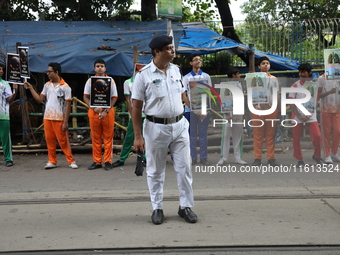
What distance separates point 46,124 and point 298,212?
196 inches

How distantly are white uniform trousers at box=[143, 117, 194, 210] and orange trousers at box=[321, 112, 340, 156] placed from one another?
170 inches

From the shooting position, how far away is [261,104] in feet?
28.4

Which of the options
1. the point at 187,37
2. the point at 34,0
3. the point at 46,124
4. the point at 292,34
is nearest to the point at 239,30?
the point at 292,34

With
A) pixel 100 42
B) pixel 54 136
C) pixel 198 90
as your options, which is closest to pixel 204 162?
pixel 198 90

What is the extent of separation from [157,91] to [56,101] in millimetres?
4171

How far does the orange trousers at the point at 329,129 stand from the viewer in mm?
8828

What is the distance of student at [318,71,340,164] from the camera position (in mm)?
8688

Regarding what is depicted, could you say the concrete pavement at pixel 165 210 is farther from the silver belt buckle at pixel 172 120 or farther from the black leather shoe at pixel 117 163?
the silver belt buckle at pixel 172 120

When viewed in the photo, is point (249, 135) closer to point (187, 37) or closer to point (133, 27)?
point (187, 37)

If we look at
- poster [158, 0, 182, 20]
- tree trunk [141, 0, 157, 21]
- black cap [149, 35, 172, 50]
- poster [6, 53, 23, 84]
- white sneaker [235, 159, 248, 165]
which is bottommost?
white sneaker [235, 159, 248, 165]

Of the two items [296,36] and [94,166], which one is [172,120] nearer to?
[94,166]

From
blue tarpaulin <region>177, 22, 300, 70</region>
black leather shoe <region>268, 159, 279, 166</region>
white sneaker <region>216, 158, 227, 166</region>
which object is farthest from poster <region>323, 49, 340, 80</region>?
blue tarpaulin <region>177, 22, 300, 70</region>

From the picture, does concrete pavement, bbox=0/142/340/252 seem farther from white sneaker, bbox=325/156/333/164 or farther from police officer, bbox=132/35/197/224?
white sneaker, bbox=325/156/333/164

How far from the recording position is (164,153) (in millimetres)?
5301
